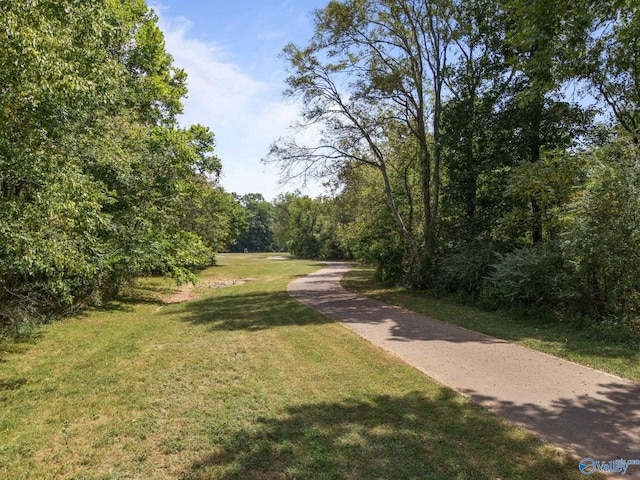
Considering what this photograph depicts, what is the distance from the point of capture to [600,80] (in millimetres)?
11445

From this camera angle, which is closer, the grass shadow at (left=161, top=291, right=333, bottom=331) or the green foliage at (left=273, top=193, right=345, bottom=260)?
the grass shadow at (left=161, top=291, right=333, bottom=331)

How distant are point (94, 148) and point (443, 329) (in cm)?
991

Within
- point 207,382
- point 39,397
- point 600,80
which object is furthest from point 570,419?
point 600,80

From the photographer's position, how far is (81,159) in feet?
31.0

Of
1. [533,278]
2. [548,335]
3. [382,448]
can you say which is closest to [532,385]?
[382,448]

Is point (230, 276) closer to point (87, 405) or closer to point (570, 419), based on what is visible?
point (87, 405)

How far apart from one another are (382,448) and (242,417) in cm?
166

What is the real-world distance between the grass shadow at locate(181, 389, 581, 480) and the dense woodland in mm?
4533

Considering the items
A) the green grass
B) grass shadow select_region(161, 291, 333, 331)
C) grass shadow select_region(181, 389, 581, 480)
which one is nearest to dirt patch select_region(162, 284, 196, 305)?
grass shadow select_region(161, 291, 333, 331)

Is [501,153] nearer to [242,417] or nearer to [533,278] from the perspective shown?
[533,278]

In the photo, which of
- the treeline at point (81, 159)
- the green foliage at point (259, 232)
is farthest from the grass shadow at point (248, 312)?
the green foliage at point (259, 232)

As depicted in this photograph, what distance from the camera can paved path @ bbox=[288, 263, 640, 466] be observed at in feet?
12.9

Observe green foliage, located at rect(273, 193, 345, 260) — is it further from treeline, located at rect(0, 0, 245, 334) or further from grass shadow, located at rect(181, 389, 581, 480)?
grass shadow, located at rect(181, 389, 581, 480)

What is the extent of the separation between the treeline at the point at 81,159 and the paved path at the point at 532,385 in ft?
20.7
